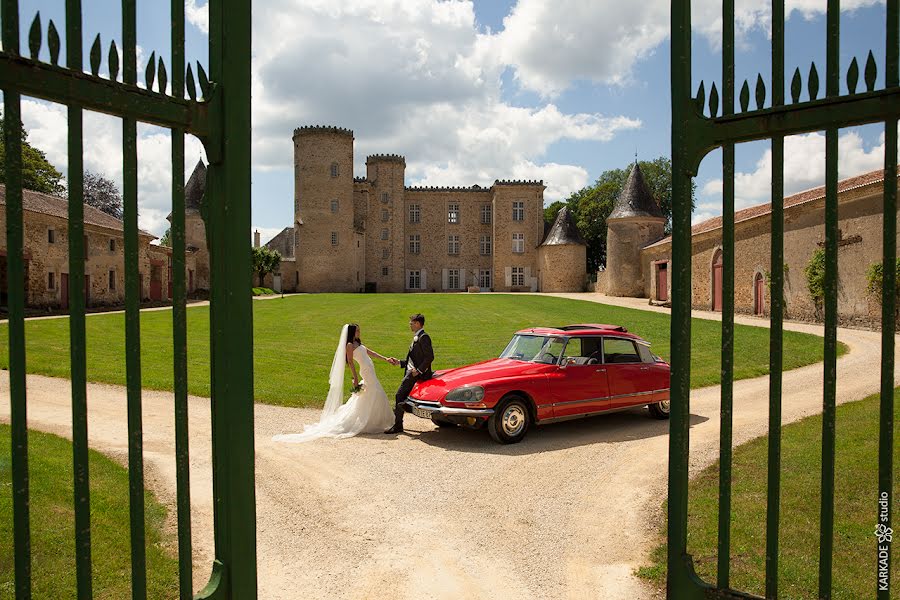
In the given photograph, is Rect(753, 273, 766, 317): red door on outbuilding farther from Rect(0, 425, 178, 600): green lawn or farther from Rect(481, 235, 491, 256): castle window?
Rect(481, 235, 491, 256): castle window

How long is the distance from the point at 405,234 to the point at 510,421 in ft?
176

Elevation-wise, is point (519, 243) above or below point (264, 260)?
above

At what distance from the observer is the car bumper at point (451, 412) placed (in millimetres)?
7832

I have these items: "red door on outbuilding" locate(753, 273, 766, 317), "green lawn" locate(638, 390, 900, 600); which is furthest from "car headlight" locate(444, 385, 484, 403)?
"red door on outbuilding" locate(753, 273, 766, 317)

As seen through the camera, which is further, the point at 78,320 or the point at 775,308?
the point at 775,308

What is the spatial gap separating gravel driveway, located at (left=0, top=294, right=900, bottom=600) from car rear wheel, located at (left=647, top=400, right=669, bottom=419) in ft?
0.49

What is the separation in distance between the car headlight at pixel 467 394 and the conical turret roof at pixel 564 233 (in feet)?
158

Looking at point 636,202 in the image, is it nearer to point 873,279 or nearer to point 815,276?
point 815,276

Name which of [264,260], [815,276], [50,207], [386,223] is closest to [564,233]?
[386,223]

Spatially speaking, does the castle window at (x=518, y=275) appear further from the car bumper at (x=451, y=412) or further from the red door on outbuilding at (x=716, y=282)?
the car bumper at (x=451, y=412)

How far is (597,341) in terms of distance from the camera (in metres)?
9.05

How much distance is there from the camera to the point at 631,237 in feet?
142

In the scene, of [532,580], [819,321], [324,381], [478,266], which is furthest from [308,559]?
[478,266]

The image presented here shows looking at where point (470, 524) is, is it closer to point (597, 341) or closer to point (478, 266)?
point (597, 341)
